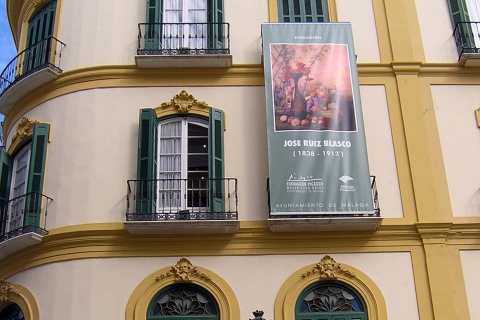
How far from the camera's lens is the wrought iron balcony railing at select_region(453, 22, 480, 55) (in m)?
17.1

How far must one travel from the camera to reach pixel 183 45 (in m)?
17.2

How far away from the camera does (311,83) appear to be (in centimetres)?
1628

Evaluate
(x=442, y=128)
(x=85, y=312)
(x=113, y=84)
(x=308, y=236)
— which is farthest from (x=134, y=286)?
(x=442, y=128)

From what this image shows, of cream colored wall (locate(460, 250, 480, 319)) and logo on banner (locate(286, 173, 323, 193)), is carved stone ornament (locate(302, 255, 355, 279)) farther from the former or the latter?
cream colored wall (locate(460, 250, 480, 319))

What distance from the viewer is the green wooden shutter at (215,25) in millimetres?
16969

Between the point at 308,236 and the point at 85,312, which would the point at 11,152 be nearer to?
the point at 85,312

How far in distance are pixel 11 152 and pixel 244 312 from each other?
7.20 meters

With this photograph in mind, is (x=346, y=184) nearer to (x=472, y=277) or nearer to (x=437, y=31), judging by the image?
(x=472, y=277)

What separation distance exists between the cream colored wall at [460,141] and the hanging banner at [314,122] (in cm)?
201

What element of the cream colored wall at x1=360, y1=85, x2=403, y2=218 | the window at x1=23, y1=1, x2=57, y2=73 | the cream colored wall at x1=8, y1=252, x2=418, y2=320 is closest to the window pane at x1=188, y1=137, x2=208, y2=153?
the cream colored wall at x1=8, y1=252, x2=418, y2=320

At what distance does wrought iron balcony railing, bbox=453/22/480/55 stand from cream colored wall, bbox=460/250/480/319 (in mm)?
4996

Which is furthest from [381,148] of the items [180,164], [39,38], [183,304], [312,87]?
[39,38]

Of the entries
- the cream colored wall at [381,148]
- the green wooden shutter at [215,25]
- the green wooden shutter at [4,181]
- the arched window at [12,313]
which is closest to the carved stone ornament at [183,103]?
the green wooden shutter at [215,25]

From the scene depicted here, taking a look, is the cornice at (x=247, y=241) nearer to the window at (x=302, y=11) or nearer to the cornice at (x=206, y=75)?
the cornice at (x=206, y=75)
